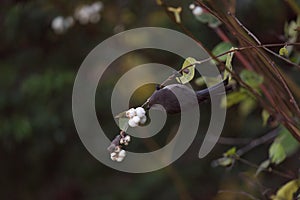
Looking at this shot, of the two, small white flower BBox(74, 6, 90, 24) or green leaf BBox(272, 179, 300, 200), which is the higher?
small white flower BBox(74, 6, 90, 24)

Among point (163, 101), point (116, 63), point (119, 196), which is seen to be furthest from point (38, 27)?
point (163, 101)

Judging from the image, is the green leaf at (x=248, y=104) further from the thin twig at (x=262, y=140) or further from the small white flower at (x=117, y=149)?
the small white flower at (x=117, y=149)

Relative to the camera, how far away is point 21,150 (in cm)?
227

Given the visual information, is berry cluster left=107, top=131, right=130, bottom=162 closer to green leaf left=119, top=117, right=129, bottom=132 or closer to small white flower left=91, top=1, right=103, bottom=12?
green leaf left=119, top=117, right=129, bottom=132

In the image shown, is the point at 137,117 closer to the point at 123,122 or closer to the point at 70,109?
the point at 123,122

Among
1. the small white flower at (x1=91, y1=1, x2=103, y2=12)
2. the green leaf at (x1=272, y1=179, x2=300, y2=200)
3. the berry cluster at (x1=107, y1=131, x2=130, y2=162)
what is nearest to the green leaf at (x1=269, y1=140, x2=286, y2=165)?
the green leaf at (x1=272, y1=179, x2=300, y2=200)

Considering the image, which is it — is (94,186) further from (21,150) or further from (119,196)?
(21,150)

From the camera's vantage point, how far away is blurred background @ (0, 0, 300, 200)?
1908 mm

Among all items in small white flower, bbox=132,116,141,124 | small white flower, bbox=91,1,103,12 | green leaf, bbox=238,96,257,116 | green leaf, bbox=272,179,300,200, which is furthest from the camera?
small white flower, bbox=91,1,103,12

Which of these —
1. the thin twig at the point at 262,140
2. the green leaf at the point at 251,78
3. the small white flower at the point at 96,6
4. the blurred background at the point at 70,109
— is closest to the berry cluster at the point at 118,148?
the green leaf at the point at 251,78

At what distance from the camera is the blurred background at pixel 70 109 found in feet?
6.26

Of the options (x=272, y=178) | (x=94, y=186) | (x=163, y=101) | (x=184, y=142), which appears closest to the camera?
(x=163, y=101)

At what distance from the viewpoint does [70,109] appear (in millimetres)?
2064

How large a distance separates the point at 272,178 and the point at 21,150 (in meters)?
0.96
